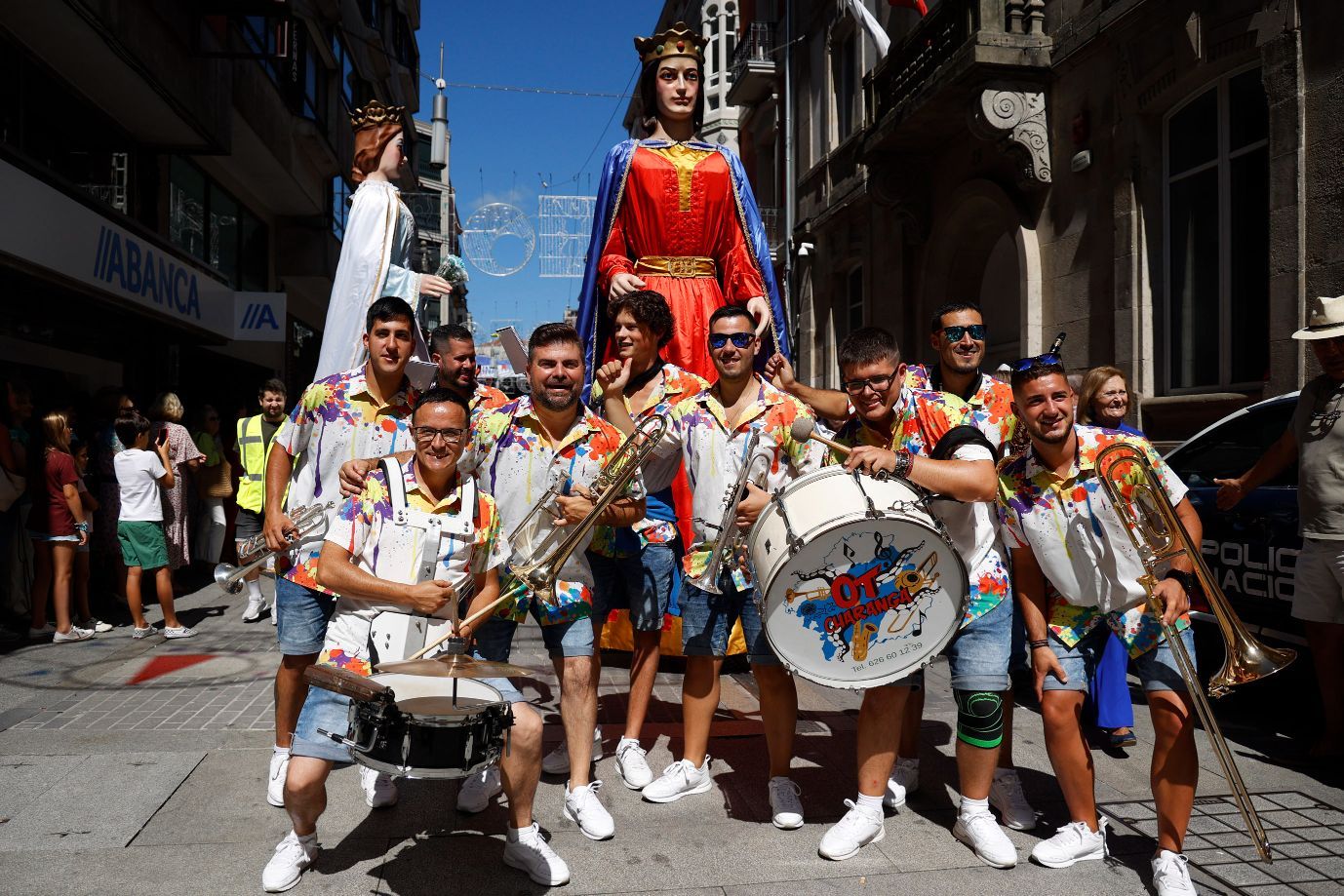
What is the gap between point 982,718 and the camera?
3.43 meters

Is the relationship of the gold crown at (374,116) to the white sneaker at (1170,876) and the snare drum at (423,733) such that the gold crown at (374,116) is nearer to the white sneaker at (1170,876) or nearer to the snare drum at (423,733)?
the snare drum at (423,733)

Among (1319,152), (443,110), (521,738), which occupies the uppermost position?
(443,110)

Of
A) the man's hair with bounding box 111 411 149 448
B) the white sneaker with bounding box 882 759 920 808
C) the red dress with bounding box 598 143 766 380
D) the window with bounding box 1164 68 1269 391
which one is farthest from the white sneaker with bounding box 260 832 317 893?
the window with bounding box 1164 68 1269 391

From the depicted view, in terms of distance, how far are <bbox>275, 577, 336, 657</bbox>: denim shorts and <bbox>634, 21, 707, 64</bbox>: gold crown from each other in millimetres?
3432

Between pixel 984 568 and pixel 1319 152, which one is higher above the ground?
pixel 1319 152

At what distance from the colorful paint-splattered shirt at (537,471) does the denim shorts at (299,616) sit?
82 cm

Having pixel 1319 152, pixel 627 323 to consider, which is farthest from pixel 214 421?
pixel 1319 152

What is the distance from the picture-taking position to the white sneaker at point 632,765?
4.09 meters

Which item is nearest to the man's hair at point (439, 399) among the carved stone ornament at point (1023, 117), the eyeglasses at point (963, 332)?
the eyeglasses at point (963, 332)

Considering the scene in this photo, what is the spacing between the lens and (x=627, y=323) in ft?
14.0

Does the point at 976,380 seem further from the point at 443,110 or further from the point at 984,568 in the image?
the point at 443,110

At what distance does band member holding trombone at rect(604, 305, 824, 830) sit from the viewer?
12.2ft

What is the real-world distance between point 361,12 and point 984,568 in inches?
890

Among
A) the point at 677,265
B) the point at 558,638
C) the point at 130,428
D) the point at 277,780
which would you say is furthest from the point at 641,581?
the point at 130,428
